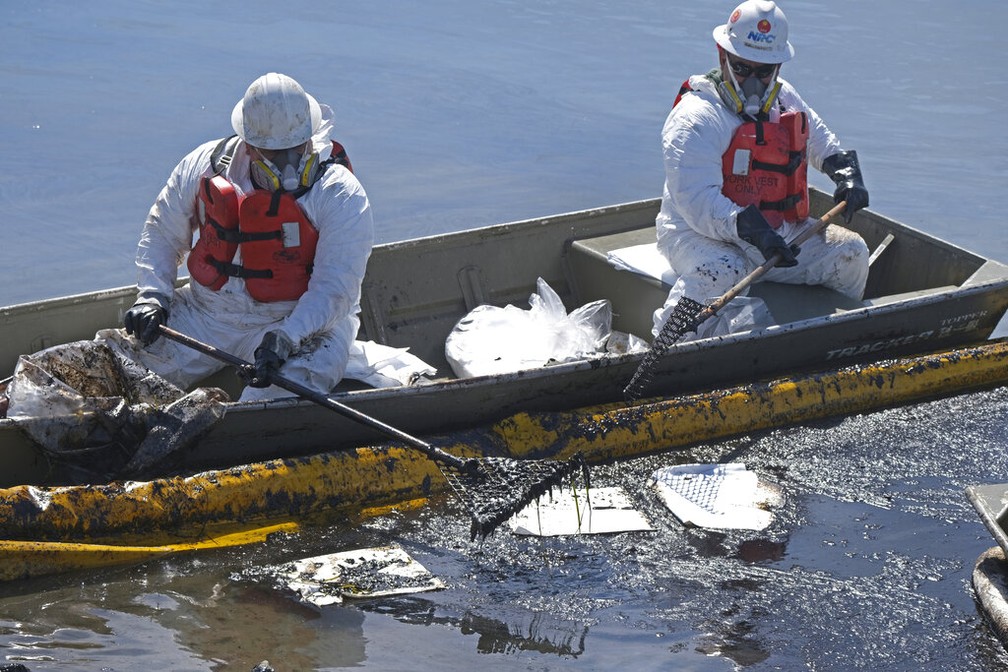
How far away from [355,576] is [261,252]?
4.71ft

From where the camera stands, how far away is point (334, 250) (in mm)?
5359

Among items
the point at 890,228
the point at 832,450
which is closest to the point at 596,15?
the point at 890,228

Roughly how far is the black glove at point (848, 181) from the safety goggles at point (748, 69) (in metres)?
0.66

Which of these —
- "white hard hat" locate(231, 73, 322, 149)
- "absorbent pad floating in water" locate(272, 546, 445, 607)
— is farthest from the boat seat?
"absorbent pad floating in water" locate(272, 546, 445, 607)

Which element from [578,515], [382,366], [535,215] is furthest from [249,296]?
[535,215]

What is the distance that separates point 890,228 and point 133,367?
4175mm

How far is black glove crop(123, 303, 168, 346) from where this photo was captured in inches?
205

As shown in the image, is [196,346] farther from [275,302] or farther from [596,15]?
[596,15]

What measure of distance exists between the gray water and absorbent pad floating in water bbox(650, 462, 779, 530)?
0.30ft

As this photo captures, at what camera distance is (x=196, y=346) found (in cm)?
518

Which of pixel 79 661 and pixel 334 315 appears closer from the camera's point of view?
pixel 79 661

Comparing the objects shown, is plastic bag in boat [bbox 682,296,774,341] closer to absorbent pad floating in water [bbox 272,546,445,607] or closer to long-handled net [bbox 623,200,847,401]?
long-handled net [bbox 623,200,847,401]

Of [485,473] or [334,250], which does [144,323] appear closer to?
[334,250]

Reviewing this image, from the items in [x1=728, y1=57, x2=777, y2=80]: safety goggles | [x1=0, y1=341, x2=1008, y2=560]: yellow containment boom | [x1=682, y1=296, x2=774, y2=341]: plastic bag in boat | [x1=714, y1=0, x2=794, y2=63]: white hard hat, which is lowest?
[x1=0, y1=341, x2=1008, y2=560]: yellow containment boom
